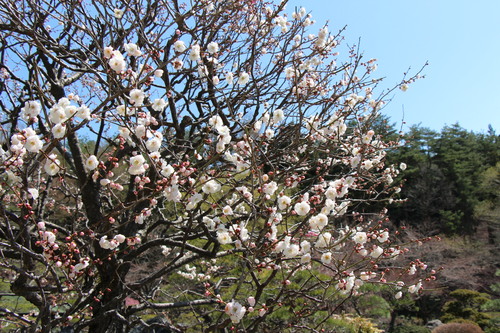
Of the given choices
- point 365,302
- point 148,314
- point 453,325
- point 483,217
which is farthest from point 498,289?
point 148,314

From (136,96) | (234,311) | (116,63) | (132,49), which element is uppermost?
(132,49)

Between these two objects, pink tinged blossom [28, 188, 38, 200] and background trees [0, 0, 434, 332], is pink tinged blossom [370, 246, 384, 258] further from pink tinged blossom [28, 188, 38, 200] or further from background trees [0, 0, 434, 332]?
pink tinged blossom [28, 188, 38, 200]

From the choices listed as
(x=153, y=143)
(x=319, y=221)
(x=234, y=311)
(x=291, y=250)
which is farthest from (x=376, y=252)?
(x=153, y=143)

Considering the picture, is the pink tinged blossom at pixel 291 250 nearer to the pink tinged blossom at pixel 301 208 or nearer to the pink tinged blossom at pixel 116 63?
the pink tinged blossom at pixel 301 208

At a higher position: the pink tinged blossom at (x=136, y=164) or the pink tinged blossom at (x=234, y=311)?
the pink tinged blossom at (x=136, y=164)

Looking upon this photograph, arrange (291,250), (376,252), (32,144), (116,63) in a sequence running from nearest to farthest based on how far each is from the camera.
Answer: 1. (32,144)
2. (291,250)
3. (116,63)
4. (376,252)

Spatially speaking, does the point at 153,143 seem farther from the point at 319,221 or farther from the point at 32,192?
the point at 319,221

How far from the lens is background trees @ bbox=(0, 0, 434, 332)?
224 centimetres

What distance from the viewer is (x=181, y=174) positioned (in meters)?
2.55

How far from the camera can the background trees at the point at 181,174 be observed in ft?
7.34

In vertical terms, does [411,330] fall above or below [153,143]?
below

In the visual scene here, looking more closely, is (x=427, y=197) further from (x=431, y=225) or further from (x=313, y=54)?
(x=313, y=54)

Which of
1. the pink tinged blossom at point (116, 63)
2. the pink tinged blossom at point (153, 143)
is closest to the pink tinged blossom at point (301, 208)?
the pink tinged blossom at point (153, 143)

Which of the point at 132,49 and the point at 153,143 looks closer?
the point at 153,143
